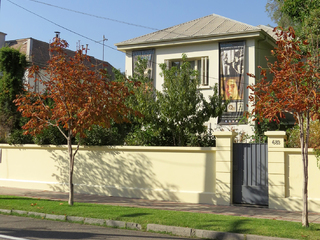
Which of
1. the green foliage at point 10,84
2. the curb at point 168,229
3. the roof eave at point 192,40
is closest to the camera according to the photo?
the curb at point 168,229

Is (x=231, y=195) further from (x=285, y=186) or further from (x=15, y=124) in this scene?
(x=15, y=124)

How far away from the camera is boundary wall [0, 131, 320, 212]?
36.8 feet

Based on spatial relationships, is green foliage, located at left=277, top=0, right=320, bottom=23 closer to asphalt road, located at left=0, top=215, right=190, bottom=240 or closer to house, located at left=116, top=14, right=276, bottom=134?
house, located at left=116, top=14, right=276, bottom=134

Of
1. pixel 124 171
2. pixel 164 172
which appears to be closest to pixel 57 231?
pixel 164 172

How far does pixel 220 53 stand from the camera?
20.2 meters

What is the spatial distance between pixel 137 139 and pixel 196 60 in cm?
866

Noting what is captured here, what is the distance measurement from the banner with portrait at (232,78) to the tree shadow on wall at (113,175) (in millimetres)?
7926

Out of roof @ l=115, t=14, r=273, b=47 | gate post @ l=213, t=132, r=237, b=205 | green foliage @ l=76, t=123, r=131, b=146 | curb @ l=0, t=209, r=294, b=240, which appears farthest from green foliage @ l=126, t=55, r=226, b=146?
roof @ l=115, t=14, r=273, b=47

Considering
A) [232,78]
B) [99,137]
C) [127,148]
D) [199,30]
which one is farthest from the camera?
[199,30]

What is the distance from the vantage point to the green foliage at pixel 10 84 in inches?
685

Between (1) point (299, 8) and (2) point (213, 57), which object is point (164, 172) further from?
(1) point (299, 8)

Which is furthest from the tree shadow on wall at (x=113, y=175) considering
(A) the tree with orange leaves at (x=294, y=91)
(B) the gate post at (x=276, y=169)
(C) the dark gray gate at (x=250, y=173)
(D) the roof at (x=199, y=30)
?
(D) the roof at (x=199, y=30)

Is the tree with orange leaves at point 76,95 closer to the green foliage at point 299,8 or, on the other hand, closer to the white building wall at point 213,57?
the white building wall at point 213,57

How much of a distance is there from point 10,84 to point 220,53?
35.3 ft
